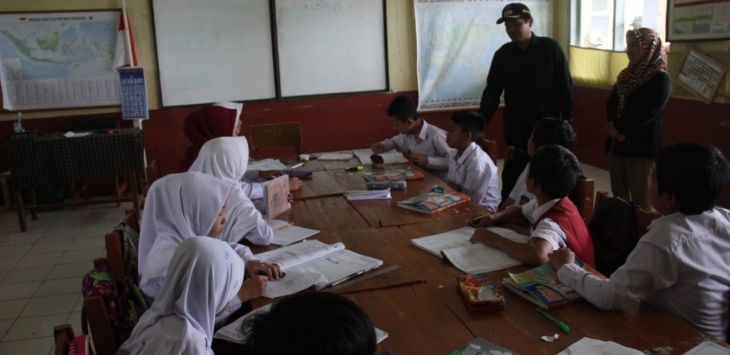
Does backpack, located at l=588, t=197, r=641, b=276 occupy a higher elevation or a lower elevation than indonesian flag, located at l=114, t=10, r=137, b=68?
lower

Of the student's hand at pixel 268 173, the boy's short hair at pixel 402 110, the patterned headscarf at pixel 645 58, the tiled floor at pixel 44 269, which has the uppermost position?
the patterned headscarf at pixel 645 58

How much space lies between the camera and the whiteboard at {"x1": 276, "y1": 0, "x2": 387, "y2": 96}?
5781 millimetres

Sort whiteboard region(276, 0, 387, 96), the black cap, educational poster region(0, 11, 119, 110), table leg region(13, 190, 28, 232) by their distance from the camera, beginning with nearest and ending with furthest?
1. the black cap
2. table leg region(13, 190, 28, 232)
3. educational poster region(0, 11, 119, 110)
4. whiteboard region(276, 0, 387, 96)

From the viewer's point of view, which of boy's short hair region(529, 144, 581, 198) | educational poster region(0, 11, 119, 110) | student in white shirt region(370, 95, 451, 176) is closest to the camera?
boy's short hair region(529, 144, 581, 198)

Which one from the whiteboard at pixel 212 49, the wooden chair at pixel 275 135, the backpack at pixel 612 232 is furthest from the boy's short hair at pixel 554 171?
the whiteboard at pixel 212 49

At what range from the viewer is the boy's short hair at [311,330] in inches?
35.0

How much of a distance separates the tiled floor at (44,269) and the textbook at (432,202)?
1.83 m

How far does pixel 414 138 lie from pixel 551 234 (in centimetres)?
226

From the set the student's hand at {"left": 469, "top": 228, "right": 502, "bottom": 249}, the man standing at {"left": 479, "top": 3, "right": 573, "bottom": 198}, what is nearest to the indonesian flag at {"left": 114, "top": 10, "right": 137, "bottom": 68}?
the man standing at {"left": 479, "top": 3, "right": 573, "bottom": 198}

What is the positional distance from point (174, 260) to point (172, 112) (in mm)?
4449

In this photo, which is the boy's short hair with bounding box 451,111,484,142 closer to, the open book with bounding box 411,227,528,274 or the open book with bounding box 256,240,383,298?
the open book with bounding box 411,227,528,274

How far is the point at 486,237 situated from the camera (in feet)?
6.63

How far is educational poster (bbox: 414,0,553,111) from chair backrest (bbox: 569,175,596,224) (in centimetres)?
402

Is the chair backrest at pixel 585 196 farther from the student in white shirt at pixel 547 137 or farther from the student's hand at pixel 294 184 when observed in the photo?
the student's hand at pixel 294 184
